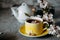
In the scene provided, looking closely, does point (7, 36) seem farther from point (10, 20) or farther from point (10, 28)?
point (10, 20)

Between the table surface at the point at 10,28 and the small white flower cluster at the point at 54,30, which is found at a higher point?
the small white flower cluster at the point at 54,30

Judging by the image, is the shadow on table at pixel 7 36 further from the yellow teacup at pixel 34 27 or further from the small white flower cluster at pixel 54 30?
the small white flower cluster at pixel 54 30

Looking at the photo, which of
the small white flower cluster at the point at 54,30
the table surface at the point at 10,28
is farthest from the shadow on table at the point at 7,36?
the small white flower cluster at the point at 54,30

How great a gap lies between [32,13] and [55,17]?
0.16 metres

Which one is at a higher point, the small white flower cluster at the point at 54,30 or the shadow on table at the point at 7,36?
the small white flower cluster at the point at 54,30

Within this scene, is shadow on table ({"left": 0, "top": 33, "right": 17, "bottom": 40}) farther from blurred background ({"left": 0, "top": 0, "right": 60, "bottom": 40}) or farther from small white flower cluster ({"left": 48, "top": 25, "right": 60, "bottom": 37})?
small white flower cluster ({"left": 48, "top": 25, "right": 60, "bottom": 37})

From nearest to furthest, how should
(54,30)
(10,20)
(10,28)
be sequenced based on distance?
(54,30), (10,28), (10,20)

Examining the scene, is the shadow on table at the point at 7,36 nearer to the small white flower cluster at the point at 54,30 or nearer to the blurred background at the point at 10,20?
the blurred background at the point at 10,20

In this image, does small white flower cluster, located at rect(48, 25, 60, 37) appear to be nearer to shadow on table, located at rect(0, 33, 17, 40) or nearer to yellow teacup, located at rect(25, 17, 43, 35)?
yellow teacup, located at rect(25, 17, 43, 35)

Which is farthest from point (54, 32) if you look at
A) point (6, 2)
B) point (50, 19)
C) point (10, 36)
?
point (6, 2)

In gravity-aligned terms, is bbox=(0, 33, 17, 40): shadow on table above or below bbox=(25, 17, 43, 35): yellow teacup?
below

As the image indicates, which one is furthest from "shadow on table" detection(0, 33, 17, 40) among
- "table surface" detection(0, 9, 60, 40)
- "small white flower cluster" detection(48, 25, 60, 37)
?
"small white flower cluster" detection(48, 25, 60, 37)

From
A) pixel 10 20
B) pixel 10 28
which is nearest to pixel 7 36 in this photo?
pixel 10 28

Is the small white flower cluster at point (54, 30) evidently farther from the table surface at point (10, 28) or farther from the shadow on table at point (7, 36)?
the shadow on table at point (7, 36)
